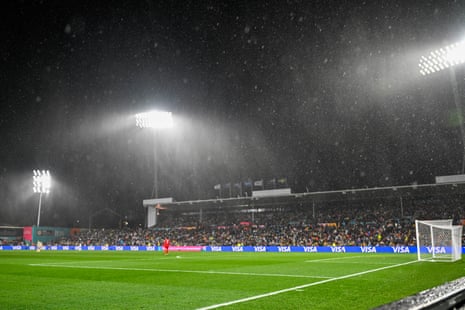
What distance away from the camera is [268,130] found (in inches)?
1825

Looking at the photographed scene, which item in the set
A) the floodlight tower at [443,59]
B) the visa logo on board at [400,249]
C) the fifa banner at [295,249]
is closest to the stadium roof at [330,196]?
the fifa banner at [295,249]

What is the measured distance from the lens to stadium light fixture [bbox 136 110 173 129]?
51516mm

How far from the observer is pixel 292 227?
47969mm

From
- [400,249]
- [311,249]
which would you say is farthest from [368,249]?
[311,249]

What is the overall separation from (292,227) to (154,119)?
22.0 meters

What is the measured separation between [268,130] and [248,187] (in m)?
10.7

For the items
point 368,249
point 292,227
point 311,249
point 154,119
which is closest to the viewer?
point 368,249

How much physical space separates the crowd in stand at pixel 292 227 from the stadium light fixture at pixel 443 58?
49.1ft

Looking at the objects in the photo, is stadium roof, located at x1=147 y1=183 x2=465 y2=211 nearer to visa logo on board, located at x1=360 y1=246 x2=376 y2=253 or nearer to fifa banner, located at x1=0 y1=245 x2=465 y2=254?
fifa banner, located at x1=0 y1=245 x2=465 y2=254

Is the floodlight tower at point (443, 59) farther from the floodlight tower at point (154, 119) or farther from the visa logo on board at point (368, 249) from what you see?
the floodlight tower at point (154, 119)

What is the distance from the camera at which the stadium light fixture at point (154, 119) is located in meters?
51.5

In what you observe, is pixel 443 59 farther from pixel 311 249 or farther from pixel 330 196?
pixel 330 196

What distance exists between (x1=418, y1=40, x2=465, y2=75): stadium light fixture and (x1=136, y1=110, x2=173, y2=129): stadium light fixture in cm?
3144

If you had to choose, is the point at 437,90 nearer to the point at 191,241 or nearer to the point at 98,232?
the point at 191,241
